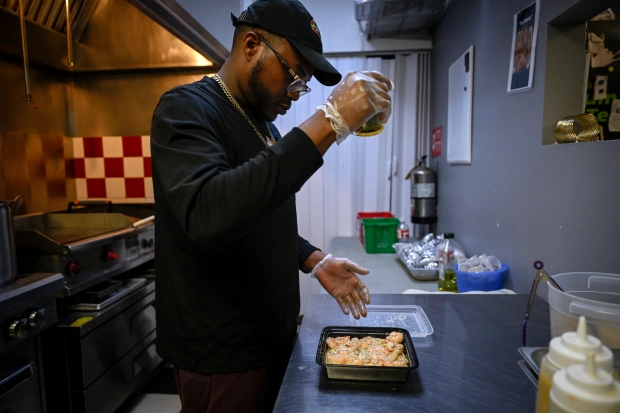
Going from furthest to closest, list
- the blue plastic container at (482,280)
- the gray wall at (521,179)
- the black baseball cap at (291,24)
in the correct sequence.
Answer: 1. the blue plastic container at (482,280)
2. the gray wall at (521,179)
3. the black baseball cap at (291,24)

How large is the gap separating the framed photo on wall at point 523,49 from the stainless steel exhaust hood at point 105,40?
1439mm

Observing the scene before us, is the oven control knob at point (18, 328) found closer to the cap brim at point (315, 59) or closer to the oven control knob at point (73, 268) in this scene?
the oven control knob at point (73, 268)

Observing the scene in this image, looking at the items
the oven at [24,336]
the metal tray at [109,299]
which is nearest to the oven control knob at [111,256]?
the metal tray at [109,299]

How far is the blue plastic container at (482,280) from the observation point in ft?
4.98

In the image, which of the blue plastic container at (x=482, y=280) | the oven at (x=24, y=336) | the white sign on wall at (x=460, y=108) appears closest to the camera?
the oven at (x=24, y=336)

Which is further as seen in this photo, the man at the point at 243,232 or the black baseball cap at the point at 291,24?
the black baseball cap at the point at 291,24

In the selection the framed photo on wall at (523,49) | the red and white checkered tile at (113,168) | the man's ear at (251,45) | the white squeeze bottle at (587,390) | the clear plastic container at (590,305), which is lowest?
the clear plastic container at (590,305)

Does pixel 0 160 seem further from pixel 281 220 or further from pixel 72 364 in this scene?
pixel 281 220

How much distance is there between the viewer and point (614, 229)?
100cm

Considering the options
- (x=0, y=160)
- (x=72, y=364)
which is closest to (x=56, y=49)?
(x=0, y=160)

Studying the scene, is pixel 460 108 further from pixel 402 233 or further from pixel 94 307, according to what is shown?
pixel 94 307

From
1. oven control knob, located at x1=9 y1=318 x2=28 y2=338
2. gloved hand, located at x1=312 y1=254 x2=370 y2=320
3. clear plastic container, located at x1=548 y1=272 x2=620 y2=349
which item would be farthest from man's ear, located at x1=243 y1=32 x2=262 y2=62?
oven control knob, located at x1=9 y1=318 x2=28 y2=338

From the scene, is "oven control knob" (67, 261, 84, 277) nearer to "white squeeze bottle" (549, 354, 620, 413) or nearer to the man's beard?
the man's beard

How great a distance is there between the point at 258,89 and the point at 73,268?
1.18 meters
